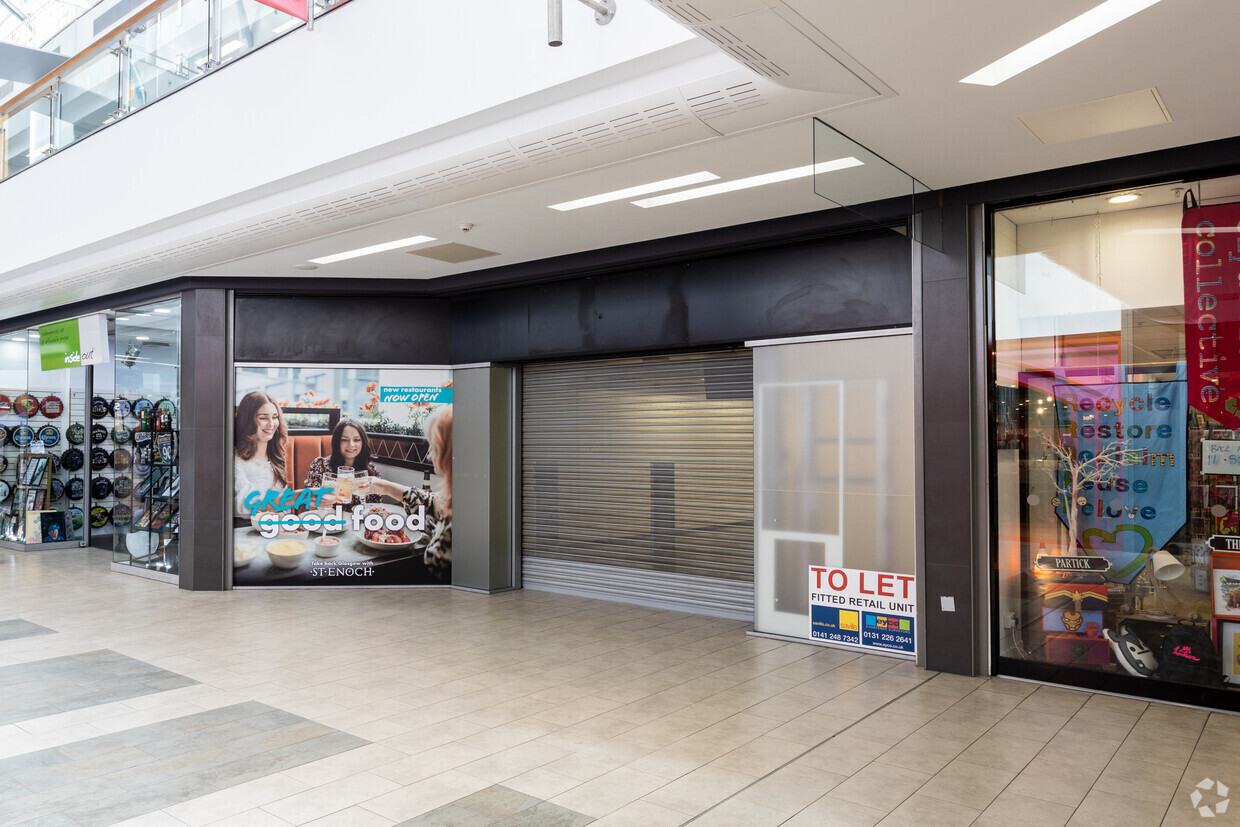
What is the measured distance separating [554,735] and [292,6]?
4.88m

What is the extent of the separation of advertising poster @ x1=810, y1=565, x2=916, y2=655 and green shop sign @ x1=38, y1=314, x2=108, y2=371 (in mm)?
8918

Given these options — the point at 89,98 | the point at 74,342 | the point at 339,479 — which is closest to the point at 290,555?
the point at 339,479

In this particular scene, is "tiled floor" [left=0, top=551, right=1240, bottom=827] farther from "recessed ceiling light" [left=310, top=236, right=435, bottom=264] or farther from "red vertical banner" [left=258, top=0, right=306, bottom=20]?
"red vertical banner" [left=258, top=0, right=306, bottom=20]

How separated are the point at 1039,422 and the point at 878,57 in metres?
2.78

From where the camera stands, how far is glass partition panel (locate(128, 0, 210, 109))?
691 centimetres

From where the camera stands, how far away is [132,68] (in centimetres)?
766

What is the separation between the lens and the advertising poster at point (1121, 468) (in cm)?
468

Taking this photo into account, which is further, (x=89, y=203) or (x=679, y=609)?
(x=89, y=203)

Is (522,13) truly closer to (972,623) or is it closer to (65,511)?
(972,623)

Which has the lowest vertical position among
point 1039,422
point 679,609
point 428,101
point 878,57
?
point 679,609

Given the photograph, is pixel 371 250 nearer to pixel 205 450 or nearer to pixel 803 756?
pixel 205 450

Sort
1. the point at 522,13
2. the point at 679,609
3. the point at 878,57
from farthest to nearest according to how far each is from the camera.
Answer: the point at 679,609
the point at 522,13
the point at 878,57

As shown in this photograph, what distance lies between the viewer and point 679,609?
7.29 m

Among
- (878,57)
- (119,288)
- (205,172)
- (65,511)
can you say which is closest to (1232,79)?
(878,57)
